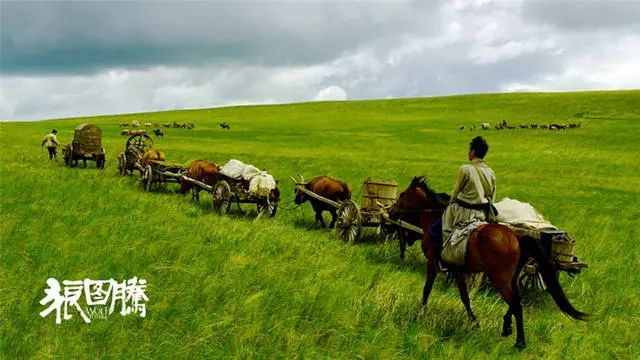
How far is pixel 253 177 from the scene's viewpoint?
638 inches

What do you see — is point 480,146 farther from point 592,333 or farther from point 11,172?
point 11,172

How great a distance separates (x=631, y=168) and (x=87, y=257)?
1355 inches

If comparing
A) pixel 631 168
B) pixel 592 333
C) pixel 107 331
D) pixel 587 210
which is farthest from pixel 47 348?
pixel 631 168

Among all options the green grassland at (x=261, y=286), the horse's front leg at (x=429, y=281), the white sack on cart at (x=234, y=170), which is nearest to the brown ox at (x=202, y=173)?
the green grassland at (x=261, y=286)

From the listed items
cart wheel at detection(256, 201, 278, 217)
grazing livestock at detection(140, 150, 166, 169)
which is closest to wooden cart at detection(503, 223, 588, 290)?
cart wheel at detection(256, 201, 278, 217)

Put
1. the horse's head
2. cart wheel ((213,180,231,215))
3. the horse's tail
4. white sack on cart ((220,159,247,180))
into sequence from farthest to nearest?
white sack on cart ((220,159,247,180)) → cart wheel ((213,180,231,215)) → the horse's head → the horse's tail

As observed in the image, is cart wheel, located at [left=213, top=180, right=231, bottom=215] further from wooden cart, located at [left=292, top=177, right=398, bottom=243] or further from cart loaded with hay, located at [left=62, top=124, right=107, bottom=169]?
cart loaded with hay, located at [left=62, top=124, right=107, bottom=169]

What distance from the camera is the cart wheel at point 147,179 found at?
20766 mm

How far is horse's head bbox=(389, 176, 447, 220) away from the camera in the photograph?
389 inches

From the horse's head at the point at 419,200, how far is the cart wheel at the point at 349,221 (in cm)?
213

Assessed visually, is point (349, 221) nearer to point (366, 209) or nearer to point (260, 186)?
point (366, 209)

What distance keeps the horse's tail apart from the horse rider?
85cm

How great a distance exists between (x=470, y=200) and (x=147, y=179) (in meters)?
15.7

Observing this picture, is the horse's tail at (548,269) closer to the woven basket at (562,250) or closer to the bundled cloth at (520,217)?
the woven basket at (562,250)
